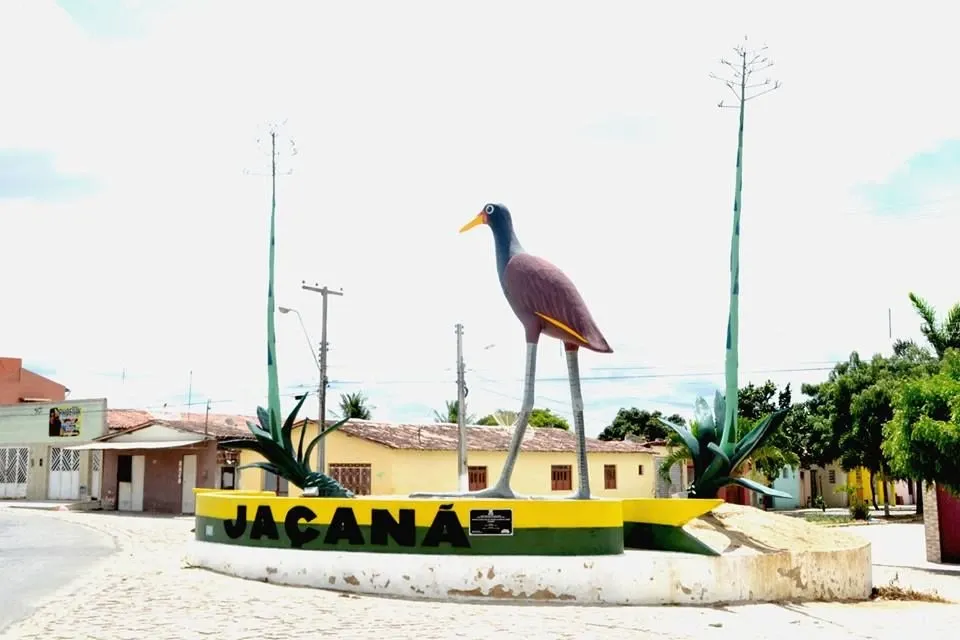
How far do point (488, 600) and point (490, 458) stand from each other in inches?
935

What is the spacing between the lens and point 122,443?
37.9 m

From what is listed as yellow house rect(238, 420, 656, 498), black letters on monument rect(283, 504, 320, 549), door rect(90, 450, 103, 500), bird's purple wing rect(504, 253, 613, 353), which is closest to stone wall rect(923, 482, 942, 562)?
bird's purple wing rect(504, 253, 613, 353)

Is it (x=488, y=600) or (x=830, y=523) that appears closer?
(x=488, y=600)

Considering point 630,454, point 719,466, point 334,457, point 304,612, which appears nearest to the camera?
point 304,612

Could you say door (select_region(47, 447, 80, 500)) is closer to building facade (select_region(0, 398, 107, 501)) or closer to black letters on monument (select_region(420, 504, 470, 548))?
building facade (select_region(0, 398, 107, 501))

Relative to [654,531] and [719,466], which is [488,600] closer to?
[654,531]

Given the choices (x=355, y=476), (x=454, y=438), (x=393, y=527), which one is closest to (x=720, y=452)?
(x=393, y=527)

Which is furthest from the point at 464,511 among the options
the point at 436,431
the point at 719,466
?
the point at 436,431

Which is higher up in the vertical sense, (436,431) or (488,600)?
(436,431)

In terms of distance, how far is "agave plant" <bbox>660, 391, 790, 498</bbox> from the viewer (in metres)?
15.0

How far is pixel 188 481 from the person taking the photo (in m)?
36.7

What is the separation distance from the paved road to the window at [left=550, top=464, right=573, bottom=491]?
55.8 ft

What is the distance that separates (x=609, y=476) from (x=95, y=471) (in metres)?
21.2

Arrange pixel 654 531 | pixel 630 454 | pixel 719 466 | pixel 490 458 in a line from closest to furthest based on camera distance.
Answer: pixel 654 531 < pixel 719 466 < pixel 490 458 < pixel 630 454
